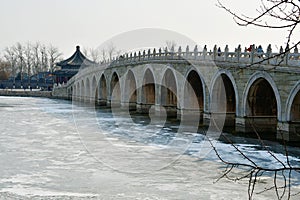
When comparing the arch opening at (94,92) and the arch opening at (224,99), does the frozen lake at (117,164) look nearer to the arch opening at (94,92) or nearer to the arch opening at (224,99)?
the arch opening at (224,99)

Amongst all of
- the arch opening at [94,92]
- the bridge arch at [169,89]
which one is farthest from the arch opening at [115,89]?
the bridge arch at [169,89]

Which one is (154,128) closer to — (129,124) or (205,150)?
(129,124)

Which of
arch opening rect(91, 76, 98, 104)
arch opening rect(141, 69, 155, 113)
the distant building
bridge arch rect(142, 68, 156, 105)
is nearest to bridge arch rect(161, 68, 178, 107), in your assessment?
arch opening rect(141, 69, 155, 113)

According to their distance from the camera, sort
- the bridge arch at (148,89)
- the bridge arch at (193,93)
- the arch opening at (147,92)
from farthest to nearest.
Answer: the bridge arch at (148,89) < the arch opening at (147,92) < the bridge arch at (193,93)

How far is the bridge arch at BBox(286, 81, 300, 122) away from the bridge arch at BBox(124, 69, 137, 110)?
87.0 ft

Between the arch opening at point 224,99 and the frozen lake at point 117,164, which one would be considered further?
the arch opening at point 224,99

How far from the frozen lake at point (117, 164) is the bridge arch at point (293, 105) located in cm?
159

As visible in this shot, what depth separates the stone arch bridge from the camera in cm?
2023

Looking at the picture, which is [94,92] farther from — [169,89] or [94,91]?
[169,89]

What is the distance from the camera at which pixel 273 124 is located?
25375 mm

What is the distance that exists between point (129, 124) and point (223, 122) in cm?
665

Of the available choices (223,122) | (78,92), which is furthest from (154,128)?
(78,92)

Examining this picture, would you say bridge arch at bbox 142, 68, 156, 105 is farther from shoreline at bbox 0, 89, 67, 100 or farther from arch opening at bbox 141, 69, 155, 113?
shoreline at bbox 0, 89, 67, 100

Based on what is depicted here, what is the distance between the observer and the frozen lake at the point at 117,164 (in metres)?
11.4
